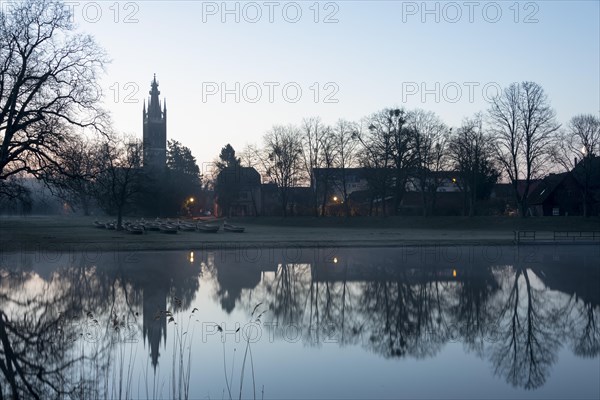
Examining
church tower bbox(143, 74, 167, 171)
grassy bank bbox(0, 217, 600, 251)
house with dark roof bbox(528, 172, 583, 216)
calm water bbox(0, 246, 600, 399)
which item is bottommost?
calm water bbox(0, 246, 600, 399)

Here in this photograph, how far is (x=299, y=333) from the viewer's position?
12742 mm

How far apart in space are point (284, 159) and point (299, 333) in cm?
6792

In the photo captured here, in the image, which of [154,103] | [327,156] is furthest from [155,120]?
[327,156]

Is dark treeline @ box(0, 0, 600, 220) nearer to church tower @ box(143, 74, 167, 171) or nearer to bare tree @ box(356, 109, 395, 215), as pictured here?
bare tree @ box(356, 109, 395, 215)

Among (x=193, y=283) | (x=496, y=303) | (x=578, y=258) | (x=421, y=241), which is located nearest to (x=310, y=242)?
(x=421, y=241)

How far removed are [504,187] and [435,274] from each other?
7021cm

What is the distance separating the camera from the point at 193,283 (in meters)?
20.4

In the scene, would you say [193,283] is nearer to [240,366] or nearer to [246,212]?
[240,366]

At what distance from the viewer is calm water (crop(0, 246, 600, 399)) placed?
9.16 metres

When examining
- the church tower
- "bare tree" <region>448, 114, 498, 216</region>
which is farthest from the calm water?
the church tower

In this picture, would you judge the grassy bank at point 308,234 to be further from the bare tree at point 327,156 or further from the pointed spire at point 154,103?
the pointed spire at point 154,103

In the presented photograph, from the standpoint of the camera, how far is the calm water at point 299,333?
30.1 feet

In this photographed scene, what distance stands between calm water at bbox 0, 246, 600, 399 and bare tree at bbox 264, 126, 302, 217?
56279mm

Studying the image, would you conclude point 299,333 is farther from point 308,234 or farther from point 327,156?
point 327,156
